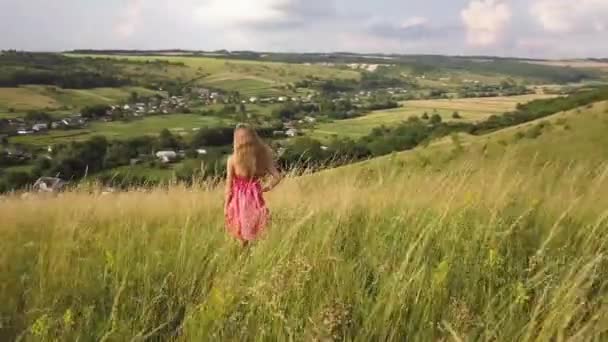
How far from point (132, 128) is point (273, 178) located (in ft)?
230

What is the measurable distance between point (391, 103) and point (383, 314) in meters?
113

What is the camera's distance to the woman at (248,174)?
564 cm

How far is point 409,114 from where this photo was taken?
94.4 metres

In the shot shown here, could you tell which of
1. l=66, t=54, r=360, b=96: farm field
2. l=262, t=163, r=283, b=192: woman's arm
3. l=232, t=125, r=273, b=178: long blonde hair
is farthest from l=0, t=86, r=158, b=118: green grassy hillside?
l=262, t=163, r=283, b=192: woman's arm

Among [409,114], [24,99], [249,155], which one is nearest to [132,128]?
[24,99]

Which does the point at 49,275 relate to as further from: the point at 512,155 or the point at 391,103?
the point at 391,103

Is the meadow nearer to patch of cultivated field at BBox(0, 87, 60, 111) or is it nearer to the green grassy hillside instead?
the green grassy hillside

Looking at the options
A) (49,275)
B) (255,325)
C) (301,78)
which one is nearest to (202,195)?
(49,275)

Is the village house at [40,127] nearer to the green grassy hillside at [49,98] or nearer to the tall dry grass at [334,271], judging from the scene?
the green grassy hillside at [49,98]

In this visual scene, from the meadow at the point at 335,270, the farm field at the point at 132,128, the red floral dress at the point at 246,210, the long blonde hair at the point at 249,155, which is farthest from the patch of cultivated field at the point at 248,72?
the meadow at the point at 335,270

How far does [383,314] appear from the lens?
2676mm

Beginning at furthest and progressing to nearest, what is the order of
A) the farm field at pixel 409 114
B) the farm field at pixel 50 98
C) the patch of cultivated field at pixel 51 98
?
1. the patch of cultivated field at pixel 51 98
2. the farm field at pixel 50 98
3. the farm field at pixel 409 114

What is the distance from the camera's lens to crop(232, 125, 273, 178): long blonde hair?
237 inches

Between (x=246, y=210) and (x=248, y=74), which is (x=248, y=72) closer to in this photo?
(x=248, y=74)
